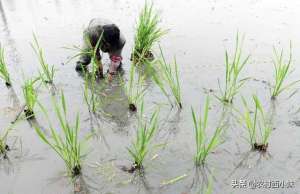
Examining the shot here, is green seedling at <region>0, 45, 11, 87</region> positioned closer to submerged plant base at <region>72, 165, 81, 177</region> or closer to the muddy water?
the muddy water

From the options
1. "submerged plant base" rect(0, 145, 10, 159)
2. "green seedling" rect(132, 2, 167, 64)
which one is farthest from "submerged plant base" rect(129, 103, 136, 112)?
"submerged plant base" rect(0, 145, 10, 159)

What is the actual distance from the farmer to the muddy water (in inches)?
8.8

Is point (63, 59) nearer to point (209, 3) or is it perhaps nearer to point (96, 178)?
point (96, 178)

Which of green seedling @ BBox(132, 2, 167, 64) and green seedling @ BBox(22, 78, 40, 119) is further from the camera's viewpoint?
green seedling @ BBox(132, 2, 167, 64)

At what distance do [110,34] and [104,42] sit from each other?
15cm

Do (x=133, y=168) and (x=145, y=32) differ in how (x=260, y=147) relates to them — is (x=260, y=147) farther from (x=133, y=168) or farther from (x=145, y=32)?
(x=145, y=32)

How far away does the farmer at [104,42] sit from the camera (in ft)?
11.4

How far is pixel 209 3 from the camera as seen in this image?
20.0ft

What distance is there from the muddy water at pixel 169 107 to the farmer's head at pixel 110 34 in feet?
1.68

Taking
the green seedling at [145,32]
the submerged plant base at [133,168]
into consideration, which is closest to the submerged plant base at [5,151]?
the submerged plant base at [133,168]

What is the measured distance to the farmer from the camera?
347cm

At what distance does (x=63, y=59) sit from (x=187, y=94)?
1776 mm

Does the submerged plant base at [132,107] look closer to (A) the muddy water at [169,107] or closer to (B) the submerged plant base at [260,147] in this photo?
(A) the muddy water at [169,107]

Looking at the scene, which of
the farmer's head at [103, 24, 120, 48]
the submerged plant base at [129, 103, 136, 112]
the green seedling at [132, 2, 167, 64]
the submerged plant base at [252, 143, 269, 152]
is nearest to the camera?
the submerged plant base at [252, 143, 269, 152]
